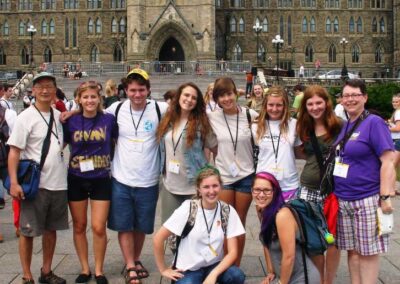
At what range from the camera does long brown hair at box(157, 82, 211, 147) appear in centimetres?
640

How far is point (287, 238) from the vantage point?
5336 mm

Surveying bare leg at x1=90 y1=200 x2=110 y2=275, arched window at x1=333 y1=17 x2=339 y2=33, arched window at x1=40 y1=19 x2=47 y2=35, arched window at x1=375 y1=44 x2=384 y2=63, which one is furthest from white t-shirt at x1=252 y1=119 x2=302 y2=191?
arched window at x1=375 y1=44 x2=384 y2=63

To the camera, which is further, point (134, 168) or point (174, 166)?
point (134, 168)

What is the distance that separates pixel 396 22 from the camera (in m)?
61.3

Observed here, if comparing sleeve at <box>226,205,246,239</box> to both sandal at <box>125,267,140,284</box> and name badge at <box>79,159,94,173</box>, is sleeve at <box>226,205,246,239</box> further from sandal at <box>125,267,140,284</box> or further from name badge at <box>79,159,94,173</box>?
name badge at <box>79,159,94,173</box>

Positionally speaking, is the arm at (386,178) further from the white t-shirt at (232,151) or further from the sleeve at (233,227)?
the white t-shirt at (232,151)

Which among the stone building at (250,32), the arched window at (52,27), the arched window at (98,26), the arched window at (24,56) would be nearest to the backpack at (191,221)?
the stone building at (250,32)

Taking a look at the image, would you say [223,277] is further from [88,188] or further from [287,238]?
[88,188]

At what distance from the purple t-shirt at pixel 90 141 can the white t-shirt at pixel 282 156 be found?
5.64ft

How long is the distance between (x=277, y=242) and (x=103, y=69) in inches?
1793

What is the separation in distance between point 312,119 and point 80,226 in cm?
287

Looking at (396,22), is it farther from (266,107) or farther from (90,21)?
(266,107)

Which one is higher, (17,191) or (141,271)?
(17,191)

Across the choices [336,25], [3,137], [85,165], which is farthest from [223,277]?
[336,25]
